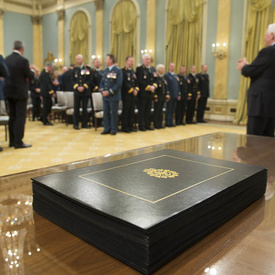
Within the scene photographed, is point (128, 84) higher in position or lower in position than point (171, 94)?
higher

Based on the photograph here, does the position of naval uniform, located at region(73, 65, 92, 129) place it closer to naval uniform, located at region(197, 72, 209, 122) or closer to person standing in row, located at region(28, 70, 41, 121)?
person standing in row, located at region(28, 70, 41, 121)

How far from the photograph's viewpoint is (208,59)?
985 cm

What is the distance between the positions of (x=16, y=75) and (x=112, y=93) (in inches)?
93.9

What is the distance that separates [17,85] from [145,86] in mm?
3533

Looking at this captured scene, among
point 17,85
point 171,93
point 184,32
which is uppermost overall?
point 184,32

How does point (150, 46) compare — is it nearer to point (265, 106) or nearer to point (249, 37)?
point (249, 37)

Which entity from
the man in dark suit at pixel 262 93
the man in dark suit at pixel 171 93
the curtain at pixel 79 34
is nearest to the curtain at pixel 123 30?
the curtain at pixel 79 34

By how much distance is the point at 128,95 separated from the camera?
7.18 metres

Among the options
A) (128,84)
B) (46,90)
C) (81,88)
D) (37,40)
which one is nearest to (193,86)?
(128,84)

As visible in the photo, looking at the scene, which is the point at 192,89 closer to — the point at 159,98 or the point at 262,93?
the point at 159,98

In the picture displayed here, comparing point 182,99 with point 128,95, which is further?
point 182,99

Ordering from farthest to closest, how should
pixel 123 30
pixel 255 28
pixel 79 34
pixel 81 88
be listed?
pixel 79 34 → pixel 123 30 → pixel 255 28 → pixel 81 88

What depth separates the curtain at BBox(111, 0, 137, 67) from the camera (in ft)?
38.2

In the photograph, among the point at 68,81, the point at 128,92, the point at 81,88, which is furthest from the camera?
the point at 68,81
